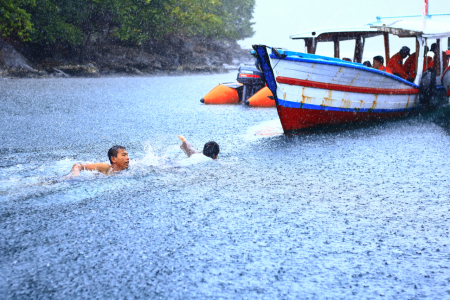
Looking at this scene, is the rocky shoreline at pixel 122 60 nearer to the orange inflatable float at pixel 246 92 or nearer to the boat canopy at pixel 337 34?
the orange inflatable float at pixel 246 92

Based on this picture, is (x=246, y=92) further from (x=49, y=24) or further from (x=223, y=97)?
(x=49, y=24)

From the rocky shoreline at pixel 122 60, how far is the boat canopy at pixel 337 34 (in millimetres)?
24929

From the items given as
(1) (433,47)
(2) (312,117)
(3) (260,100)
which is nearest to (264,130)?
(2) (312,117)

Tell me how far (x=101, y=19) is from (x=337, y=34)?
35.8m

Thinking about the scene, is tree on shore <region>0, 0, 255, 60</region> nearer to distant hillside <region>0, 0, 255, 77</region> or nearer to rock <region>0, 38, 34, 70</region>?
distant hillside <region>0, 0, 255, 77</region>

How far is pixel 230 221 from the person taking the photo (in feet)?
14.0

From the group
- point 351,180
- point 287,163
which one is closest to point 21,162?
point 287,163

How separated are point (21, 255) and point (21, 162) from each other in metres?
3.61

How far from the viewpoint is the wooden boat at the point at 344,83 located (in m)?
9.12

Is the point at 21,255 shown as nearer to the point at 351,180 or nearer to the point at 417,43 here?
the point at 351,180

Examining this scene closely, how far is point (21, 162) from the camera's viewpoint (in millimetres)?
6734

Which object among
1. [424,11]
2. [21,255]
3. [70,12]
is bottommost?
[21,255]

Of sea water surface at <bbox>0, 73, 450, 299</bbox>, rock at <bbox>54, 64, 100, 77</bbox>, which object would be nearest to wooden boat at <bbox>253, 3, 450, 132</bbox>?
sea water surface at <bbox>0, 73, 450, 299</bbox>

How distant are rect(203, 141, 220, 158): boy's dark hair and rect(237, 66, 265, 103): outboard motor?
9.50 m
